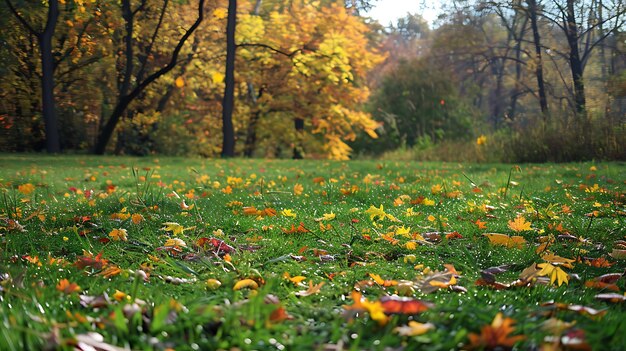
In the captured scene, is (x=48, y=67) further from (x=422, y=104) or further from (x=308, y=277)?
(x=422, y=104)

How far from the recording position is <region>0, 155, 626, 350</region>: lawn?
1578 millimetres

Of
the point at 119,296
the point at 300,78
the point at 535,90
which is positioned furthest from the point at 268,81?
the point at 119,296

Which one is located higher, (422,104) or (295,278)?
(422,104)

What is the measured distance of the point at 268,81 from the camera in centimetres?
2200

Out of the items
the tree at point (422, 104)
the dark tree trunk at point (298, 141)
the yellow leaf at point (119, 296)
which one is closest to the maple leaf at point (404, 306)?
the yellow leaf at point (119, 296)

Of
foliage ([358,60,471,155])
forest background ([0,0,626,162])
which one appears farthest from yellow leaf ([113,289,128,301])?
foliage ([358,60,471,155])

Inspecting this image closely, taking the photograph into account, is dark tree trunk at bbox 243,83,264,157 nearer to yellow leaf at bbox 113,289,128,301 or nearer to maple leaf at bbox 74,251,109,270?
maple leaf at bbox 74,251,109,270

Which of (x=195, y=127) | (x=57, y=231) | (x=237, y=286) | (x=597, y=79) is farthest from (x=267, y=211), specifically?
(x=195, y=127)

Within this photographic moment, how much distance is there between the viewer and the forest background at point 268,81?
13594mm

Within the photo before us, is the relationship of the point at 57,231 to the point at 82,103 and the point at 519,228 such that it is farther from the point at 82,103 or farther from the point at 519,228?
the point at 82,103

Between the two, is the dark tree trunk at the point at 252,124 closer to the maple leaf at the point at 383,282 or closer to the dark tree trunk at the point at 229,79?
the dark tree trunk at the point at 229,79

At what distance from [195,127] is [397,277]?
21.1m

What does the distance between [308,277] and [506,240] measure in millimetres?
1384

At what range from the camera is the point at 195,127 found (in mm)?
22781
